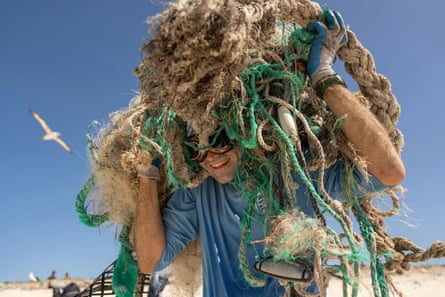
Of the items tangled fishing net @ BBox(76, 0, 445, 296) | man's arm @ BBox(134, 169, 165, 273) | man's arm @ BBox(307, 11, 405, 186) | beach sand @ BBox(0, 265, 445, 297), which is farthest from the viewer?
beach sand @ BBox(0, 265, 445, 297)

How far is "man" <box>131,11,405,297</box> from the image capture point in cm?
149

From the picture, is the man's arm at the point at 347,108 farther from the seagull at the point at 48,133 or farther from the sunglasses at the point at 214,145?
the seagull at the point at 48,133

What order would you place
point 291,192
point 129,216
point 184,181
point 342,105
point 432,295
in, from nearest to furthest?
point 291,192, point 342,105, point 184,181, point 129,216, point 432,295

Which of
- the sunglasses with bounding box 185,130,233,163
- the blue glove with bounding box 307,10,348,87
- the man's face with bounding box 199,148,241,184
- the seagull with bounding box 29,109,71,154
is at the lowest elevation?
the man's face with bounding box 199,148,241,184

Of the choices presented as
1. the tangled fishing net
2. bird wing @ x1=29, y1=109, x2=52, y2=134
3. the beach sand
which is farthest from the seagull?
the tangled fishing net

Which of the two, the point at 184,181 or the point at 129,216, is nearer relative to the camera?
the point at 184,181

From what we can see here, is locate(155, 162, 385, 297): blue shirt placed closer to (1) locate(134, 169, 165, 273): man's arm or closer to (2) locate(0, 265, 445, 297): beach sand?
(1) locate(134, 169, 165, 273): man's arm

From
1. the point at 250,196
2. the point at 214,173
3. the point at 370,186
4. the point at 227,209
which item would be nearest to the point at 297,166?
the point at 250,196

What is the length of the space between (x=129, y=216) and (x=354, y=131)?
4.19 feet

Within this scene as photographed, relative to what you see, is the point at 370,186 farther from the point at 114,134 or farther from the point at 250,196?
Answer: the point at 114,134

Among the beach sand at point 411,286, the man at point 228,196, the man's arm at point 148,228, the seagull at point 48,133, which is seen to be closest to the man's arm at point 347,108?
the man at point 228,196

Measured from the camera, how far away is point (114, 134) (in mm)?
2012

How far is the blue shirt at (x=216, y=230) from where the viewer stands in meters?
1.77

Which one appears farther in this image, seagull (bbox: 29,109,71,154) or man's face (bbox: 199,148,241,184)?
seagull (bbox: 29,109,71,154)
